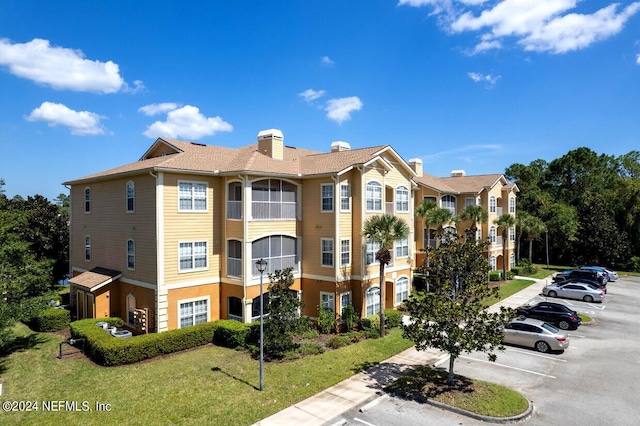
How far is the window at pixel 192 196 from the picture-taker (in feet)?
69.7

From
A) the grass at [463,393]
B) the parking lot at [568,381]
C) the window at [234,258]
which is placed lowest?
the parking lot at [568,381]

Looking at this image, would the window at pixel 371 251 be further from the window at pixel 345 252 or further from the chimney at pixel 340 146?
the chimney at pixel 340 146

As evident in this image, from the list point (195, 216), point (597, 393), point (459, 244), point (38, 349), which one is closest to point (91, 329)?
point (38, 349)

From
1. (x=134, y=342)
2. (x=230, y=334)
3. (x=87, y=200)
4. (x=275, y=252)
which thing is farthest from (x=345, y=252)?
(x=87, y=200)

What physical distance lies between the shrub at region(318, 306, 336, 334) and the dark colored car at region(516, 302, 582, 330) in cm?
1146

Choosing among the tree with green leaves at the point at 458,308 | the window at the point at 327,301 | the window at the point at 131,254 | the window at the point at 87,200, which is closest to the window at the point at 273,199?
the window at the point at 327,301

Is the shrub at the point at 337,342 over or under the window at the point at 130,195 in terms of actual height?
under

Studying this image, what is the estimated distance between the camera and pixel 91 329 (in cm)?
1920

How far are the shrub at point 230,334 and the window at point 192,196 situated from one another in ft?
21.7

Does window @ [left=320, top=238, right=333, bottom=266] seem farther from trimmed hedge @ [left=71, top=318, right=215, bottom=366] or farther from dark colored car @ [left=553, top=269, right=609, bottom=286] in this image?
dark colored car @ [left=553, top=269, right=609, bottom=286]

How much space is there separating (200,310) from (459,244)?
15.0 meters

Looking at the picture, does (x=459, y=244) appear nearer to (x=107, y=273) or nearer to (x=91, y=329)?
(x=91, y=329)

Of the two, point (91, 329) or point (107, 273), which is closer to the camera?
point (91, 329)

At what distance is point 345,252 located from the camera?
912 inches
